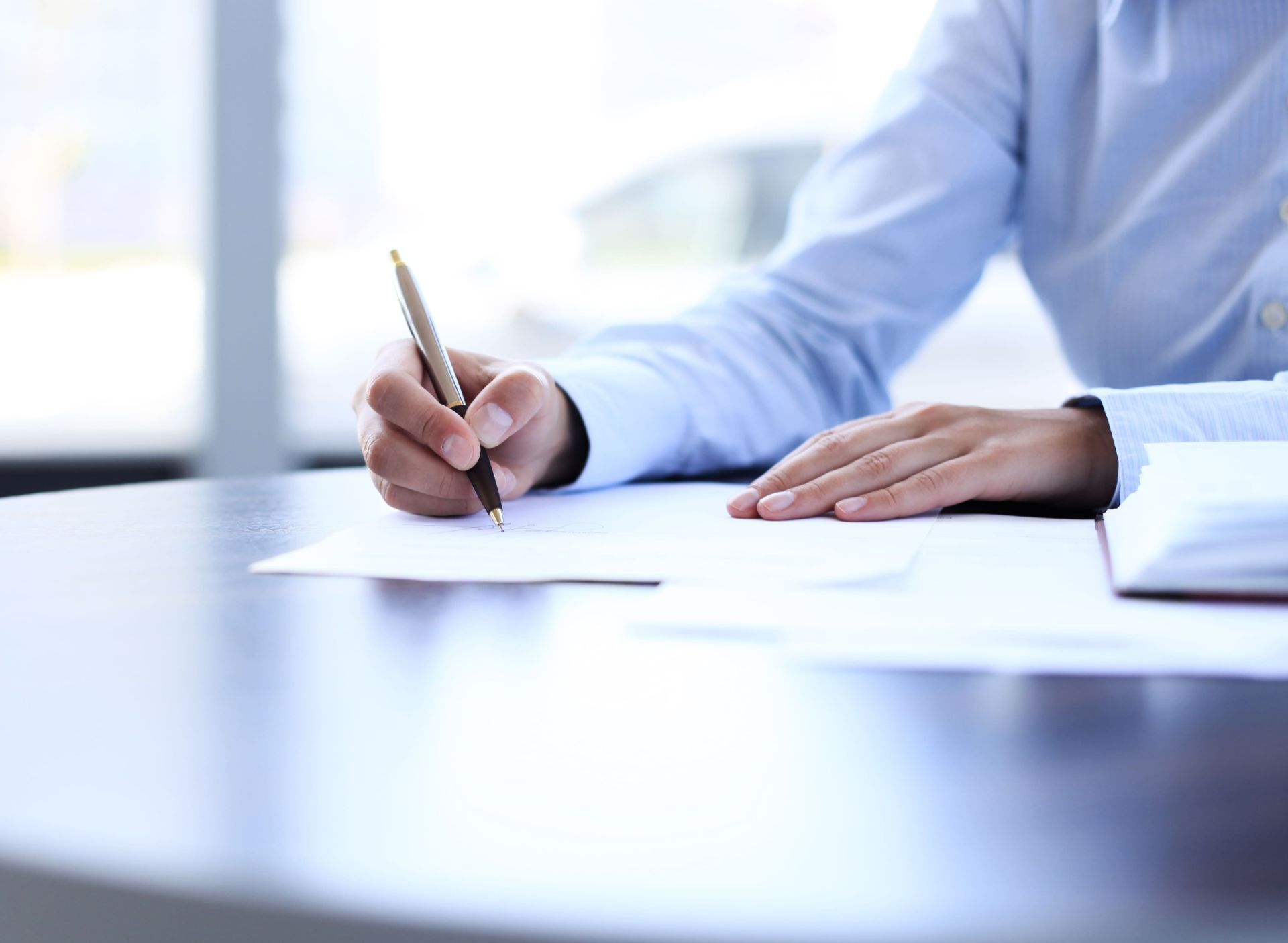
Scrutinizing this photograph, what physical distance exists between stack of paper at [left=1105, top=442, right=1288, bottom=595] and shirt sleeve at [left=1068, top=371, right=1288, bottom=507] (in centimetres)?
19

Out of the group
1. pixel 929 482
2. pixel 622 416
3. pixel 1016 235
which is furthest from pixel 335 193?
pixel 929 482

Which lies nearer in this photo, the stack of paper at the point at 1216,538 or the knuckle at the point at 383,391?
the stack of paper at the point at 1216,538

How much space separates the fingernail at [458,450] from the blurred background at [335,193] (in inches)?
89.0

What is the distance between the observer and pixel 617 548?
567 millimetres

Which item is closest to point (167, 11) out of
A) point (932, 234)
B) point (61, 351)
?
point (61, 351)

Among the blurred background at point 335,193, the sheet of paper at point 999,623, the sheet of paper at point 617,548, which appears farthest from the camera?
the blurred background at point 335,193

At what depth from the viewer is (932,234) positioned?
3.58ft

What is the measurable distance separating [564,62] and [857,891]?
9.95 feet

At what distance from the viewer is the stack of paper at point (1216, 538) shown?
0.43 metres

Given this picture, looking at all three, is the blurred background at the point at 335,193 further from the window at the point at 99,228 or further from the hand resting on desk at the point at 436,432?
the hand resting on desk at the point at 436,432

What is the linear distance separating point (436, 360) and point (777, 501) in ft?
0.72

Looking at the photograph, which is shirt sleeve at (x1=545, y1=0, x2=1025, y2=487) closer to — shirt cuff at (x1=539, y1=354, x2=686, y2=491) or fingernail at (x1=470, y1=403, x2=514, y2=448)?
shirt cuff at (x1=539, y1=354, x2=686, y2=491)

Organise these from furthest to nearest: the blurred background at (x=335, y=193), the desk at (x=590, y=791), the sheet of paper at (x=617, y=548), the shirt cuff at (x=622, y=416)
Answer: the blurred background at (x=335, y=193), the shirt cuff at (x=622, y=416), the sheet of paper at (x=617, y=548), the desk at (x=590, y=791)

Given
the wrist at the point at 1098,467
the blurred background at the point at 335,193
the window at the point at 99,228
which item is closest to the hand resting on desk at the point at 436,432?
the wrist at the point at 1098,467
